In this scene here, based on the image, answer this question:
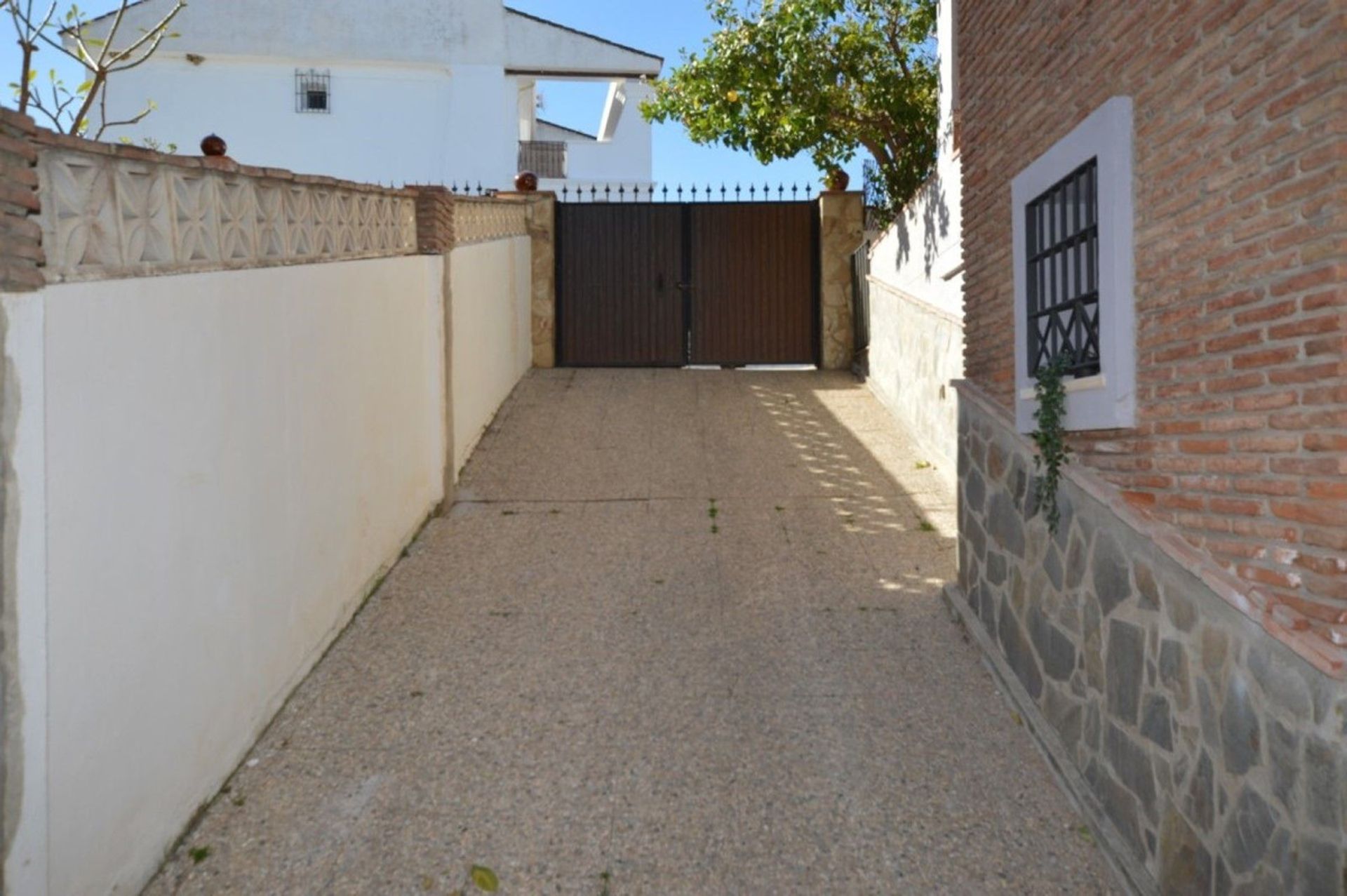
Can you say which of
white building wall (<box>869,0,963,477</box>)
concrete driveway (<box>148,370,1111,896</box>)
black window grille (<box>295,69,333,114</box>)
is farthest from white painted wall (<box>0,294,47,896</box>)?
black window grille (<box>295,69,333,114</box>)

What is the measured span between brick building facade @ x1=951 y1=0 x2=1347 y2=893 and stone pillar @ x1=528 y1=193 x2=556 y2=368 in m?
8.72

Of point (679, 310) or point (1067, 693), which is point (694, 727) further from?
point (679, 310)

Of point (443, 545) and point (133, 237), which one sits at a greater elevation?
point (133, 237)

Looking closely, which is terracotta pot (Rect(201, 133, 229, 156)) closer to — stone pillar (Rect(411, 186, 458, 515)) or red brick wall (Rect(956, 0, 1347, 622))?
stone pillar (Rect(411, 186, 458, 515))

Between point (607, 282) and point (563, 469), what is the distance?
4.87 metres

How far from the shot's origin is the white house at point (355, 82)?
20375 mm

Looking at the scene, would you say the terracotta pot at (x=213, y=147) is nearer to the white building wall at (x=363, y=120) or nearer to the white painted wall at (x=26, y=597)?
the white painted wall at (x=26, y=597)

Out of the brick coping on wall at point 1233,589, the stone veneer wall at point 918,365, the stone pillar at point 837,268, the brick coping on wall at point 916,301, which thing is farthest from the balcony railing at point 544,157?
the brick coping on wall at point 1233,589

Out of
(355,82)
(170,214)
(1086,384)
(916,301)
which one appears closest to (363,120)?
(355,82)

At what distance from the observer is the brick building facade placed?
9.51 ft

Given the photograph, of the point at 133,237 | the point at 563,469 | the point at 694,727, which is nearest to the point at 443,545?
the point at 563,469

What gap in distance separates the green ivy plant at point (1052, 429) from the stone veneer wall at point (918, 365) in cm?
278

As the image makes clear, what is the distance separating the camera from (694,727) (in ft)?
17.0

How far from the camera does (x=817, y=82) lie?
466 inches
